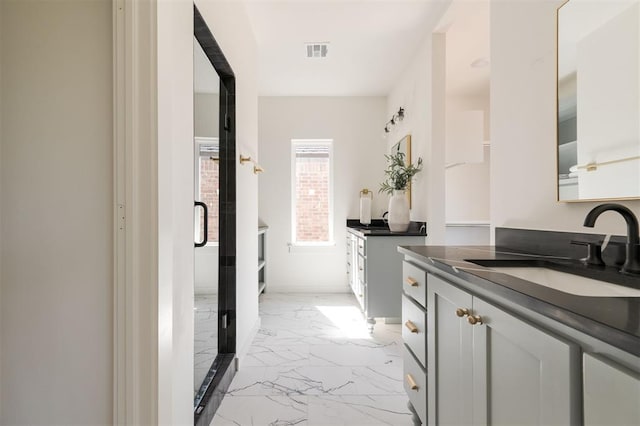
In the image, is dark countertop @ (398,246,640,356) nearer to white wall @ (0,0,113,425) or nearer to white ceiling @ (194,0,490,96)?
white wall @ (0,0,113,425)

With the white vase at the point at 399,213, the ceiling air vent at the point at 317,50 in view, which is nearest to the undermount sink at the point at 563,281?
the white vase at the point at 399,213

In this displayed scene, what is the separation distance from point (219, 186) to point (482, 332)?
1626 mm

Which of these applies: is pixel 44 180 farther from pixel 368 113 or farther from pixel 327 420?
pixel 368 113

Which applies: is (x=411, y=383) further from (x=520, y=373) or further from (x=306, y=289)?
(x=306, y=289)

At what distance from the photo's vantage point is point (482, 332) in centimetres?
86

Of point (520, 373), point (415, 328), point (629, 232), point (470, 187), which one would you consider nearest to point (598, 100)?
point (629, 232)

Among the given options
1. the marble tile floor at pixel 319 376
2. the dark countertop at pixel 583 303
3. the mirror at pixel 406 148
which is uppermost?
the mirror at pixel 406 148

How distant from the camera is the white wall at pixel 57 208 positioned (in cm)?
88

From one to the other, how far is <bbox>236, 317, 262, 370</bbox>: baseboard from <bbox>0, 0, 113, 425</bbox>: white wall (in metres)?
1.32

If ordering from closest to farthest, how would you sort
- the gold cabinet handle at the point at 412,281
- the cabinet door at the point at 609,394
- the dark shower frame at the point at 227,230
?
1. the cabinet door at the point at 609,394
2. the gold cabinet handle at the point at 412,281
3. the dark shower frame at the point at 227,230

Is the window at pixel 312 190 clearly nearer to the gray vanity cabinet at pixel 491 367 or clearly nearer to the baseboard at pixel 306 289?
the baseboard at pixel 306 289

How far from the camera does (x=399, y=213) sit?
313cm

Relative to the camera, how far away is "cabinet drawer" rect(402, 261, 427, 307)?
1304 mm

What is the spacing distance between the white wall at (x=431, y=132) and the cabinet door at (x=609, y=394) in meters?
2.36
